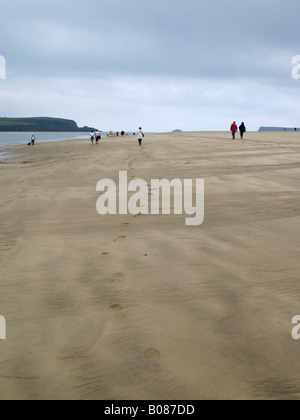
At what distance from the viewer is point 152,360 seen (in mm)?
1610

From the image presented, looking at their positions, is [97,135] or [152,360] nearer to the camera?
[152,360]

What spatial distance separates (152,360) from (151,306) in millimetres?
515

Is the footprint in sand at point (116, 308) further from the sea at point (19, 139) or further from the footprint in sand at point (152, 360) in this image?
the sea at point (19, 139)

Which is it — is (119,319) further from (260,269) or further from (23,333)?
(260,269)

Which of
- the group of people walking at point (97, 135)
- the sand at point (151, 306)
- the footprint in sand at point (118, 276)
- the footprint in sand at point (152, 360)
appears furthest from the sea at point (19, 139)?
the footprint in sand at point (152, 360)

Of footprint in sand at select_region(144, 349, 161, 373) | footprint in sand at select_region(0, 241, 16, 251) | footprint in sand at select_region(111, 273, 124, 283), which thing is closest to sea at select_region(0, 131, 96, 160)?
footprint in sand at select_region(0, 241, 16, 251)

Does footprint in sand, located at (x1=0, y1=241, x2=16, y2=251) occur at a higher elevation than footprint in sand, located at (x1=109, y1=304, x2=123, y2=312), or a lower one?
higher

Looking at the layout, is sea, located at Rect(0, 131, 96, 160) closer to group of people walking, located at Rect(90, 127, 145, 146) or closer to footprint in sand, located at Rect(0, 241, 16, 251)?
group of people walking, located at Rect(90, 127, 145, 146)

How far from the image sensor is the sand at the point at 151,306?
150cm

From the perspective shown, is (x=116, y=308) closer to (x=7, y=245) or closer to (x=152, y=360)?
(x=152, y=360)

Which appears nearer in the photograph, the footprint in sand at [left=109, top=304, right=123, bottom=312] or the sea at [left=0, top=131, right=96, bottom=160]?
the footprint in sand at [left=109, top=304, right=123, bottom=312]

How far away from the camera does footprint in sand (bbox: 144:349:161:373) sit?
155cm

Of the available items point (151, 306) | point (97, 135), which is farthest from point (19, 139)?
point (151, 306)
